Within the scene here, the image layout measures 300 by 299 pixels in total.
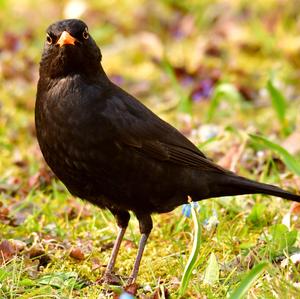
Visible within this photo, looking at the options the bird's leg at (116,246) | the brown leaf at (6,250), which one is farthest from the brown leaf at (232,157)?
the brown leaf at (6,250)

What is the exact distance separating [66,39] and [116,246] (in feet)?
4.25

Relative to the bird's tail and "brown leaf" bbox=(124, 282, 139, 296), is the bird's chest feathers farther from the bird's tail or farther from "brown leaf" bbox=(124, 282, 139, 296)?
the bird's tail

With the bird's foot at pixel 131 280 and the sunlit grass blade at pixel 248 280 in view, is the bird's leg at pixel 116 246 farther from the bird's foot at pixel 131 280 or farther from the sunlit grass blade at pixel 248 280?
the sunlit grass blade at pixel 248 280

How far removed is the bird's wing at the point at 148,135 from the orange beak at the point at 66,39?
1.40ft

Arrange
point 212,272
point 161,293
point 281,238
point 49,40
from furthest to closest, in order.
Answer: point 49,40 → point 281,238 → point 212,272 → point 161,293

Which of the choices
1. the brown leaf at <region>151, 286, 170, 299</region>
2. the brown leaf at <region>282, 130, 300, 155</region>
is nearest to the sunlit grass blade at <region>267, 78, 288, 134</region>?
the brown leaf at <region>282, 130, 300, 155</region>

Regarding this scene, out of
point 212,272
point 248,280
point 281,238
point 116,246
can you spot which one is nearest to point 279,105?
point 281,238

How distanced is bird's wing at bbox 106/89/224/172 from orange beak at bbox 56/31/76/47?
43cm

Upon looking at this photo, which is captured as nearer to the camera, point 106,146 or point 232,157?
point 106,146

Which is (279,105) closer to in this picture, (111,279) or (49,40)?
(49,40)

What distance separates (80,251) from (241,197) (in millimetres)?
1387

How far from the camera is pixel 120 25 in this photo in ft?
33.6

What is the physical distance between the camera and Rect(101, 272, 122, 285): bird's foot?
4661 millimetres

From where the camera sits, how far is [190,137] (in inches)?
277
